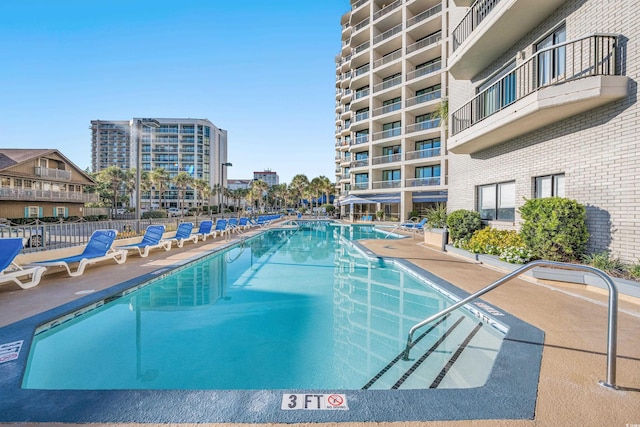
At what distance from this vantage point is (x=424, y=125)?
3152cm

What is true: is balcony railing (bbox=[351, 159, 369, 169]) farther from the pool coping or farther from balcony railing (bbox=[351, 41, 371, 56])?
the pool coping

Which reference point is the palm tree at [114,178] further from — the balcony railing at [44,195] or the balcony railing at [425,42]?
the balcony railing at [425,42]

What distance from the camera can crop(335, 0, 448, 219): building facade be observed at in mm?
30750

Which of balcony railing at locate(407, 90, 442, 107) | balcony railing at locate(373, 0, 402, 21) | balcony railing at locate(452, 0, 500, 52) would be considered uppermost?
balcony railing at locate(373, 0, 402, 21)

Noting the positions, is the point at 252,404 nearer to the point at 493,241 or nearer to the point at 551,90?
the point at 551,90

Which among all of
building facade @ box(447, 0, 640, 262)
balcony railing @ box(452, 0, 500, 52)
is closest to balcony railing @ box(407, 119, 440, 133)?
balcony railing @ box(452, 0, 500, 52)

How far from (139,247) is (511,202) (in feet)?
46.8

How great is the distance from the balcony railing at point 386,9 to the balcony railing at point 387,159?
16255mm

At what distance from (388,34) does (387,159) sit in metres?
14.3

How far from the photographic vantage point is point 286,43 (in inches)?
808

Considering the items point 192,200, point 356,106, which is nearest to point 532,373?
point 356,106

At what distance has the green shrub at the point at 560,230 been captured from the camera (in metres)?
7.59

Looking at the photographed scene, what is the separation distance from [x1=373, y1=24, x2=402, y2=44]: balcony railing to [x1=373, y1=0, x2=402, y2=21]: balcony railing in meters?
1.97

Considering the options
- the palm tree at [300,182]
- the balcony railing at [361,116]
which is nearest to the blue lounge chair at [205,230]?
the balcony railing at [361,116]
